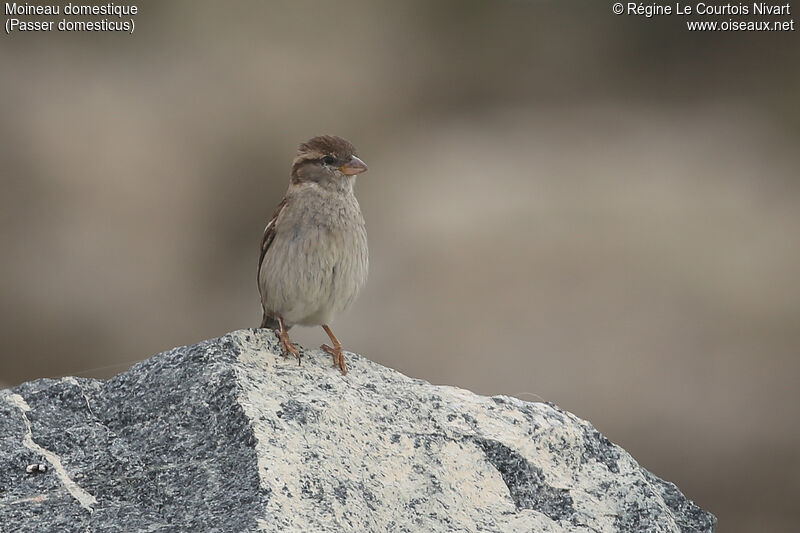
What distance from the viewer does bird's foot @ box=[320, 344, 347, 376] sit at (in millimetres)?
4443

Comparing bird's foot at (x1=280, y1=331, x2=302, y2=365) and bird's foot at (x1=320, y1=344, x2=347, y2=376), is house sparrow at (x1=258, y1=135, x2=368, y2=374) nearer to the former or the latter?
bird's foot at (x1=320, y1=344, x2=347, y2=376)

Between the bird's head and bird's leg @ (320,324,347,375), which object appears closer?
bird's leg @ (320,324,347,375)

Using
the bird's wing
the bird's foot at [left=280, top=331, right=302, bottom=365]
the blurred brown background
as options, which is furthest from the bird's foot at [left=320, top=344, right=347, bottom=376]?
the blurred brown background

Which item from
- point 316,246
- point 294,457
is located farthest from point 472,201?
point 294,457

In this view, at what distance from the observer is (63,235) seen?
10961 millimetres

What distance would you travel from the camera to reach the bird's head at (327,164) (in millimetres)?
5480

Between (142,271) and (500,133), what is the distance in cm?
426

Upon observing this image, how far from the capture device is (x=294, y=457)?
357 cm

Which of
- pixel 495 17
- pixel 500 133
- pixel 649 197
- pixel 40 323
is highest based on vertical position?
pixel 495 17

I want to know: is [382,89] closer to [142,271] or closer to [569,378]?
[142,271]

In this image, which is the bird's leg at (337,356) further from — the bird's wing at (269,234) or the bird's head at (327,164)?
the bird's head at (327,164)

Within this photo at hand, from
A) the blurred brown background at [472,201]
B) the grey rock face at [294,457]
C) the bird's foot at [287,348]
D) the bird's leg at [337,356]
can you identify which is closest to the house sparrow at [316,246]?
the bird's leg at [337,356]

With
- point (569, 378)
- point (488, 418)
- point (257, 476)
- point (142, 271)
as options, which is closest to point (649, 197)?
point (569, 378)

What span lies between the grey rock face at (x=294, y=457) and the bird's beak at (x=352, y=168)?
1287 millimetres
